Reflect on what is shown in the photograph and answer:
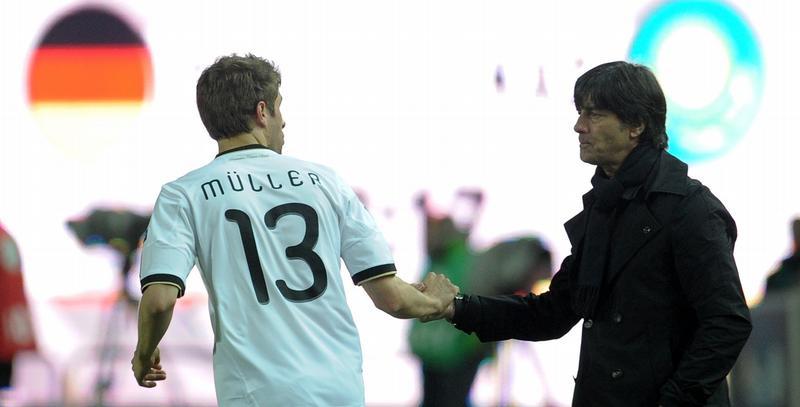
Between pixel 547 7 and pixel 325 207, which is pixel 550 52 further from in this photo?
pixel 325 207

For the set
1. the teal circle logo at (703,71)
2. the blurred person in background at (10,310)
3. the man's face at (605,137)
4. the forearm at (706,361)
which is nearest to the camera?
the forearm at (706,361)

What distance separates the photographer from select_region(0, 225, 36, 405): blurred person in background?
466cm

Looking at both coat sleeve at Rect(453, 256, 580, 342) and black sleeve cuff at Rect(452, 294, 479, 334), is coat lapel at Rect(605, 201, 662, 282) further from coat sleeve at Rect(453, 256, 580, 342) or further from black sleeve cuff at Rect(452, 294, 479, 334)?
black sleeve cuff at Rect(452, 294, 479, 334)

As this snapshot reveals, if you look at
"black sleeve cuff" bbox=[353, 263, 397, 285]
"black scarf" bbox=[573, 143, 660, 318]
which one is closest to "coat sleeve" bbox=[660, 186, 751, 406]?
"black scarf" bbox=[573, 143, 660, 318]

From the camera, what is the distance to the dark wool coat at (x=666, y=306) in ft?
8.36

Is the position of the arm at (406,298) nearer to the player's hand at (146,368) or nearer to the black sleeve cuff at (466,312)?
the black sleeve cuff at (466,312)

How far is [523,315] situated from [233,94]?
809 mm

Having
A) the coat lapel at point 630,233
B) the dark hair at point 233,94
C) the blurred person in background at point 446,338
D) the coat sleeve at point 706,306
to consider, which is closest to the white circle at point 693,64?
the blurred person in background at point 446,338

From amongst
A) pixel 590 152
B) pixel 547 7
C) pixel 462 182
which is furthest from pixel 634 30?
pixel 590 152

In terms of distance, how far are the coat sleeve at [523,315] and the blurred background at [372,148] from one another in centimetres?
224

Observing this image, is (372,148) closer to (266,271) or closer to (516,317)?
(516,317)

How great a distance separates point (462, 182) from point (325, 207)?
2840 millimetres

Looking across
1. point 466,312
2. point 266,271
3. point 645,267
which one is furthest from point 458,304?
point 266,271

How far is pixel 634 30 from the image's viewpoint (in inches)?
221
